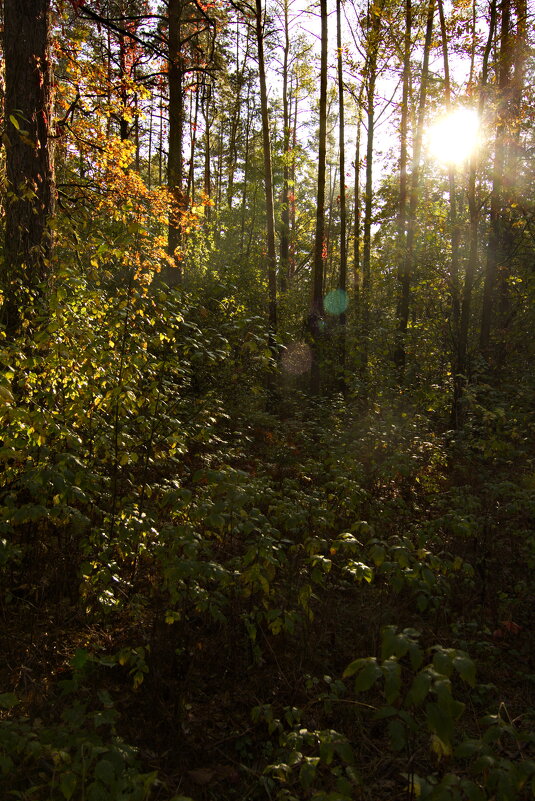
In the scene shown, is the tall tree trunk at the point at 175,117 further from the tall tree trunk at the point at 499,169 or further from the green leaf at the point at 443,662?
the green leaf at the point at 443,662

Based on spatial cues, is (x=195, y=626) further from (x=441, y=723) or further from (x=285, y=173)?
(x=285, y=173)

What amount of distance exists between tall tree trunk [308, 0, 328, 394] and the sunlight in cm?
320

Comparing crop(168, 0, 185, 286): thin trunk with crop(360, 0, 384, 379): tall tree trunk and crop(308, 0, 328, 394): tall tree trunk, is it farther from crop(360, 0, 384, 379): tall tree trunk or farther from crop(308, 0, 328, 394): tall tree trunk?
crop(360, 0, 384, 379): tall tree trunk

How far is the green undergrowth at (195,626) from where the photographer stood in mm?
2451

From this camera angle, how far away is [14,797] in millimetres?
2430

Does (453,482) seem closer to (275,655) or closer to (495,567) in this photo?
(495,567)

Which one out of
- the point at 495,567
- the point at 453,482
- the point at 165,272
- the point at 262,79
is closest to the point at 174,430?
the point at 495,567

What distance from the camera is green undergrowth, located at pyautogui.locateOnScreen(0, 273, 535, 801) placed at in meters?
2.45

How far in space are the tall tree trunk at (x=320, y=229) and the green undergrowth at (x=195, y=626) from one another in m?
7.18

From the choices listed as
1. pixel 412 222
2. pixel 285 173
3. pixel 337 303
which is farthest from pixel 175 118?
pixel 285 173

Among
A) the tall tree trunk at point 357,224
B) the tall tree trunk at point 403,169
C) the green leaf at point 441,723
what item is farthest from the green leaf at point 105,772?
the tall tree trunk at point 357,224

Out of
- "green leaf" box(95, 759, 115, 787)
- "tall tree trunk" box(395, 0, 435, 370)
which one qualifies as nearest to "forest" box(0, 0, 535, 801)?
"green leaf" box(95, 759, 115, 787)

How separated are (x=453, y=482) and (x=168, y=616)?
5879 millimetres

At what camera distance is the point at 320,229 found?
11602mm
